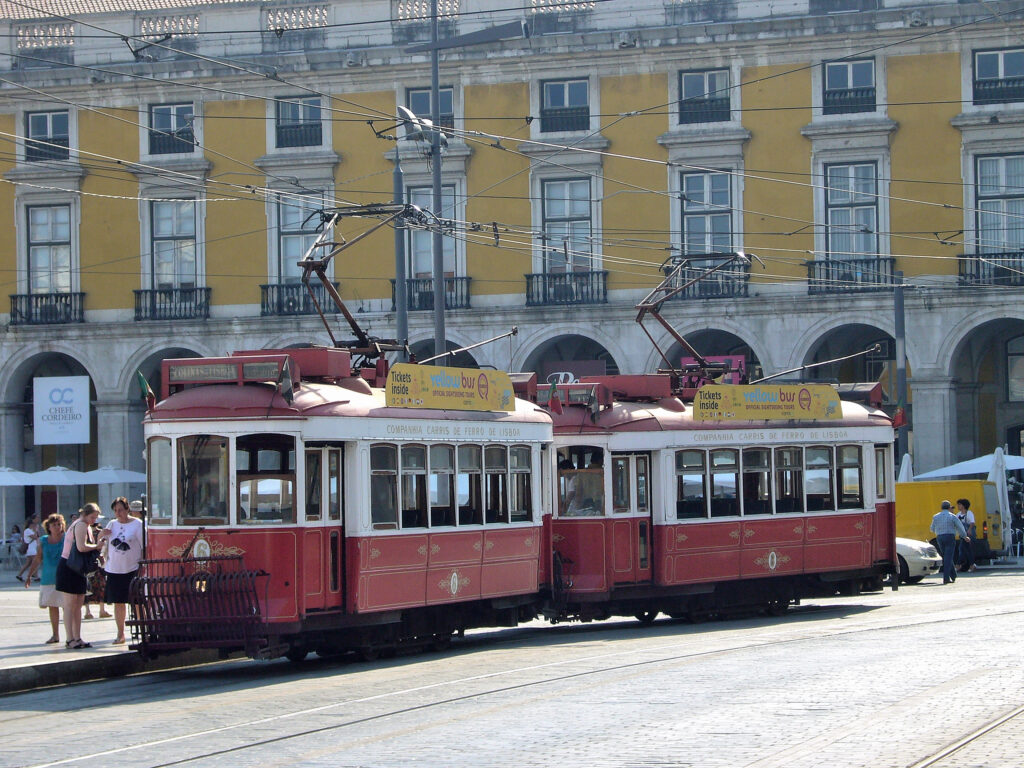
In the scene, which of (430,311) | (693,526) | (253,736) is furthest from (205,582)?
(430,311)

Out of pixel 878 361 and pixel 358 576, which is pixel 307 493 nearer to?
pixel 358 576

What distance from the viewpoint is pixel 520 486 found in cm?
1822

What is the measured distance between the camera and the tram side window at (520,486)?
1805cm

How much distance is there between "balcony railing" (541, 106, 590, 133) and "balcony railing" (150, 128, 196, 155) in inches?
347

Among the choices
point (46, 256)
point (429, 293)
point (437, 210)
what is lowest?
point (429, 293)

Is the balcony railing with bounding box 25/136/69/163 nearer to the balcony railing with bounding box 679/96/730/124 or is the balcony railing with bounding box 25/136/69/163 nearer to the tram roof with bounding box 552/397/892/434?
the balcony railing with bounding box 679/96/730/124

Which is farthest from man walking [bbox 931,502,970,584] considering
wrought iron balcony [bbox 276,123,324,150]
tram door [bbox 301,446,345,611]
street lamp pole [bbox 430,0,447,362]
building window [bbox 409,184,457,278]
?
wrought iron balcony [bbox 276,123,324,150]

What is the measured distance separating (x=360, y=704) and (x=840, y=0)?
28.7 metres

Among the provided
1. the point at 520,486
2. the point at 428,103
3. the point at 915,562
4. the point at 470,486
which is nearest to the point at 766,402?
the point at 520,486

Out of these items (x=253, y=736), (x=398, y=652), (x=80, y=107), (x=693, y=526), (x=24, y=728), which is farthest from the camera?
(x=80, y=107)

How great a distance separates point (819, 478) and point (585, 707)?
10731mm

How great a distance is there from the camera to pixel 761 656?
1501 cm

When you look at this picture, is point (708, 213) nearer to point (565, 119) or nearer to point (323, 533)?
point (565, 119)

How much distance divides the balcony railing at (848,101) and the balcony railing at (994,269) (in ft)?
13.4
